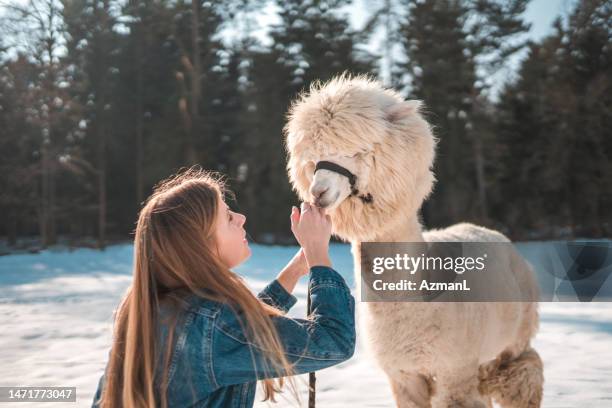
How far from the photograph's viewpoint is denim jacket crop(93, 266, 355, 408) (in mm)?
1231

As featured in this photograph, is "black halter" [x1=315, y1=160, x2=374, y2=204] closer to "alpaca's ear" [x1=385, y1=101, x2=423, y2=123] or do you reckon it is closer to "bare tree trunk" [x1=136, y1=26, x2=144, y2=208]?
"alpaca's ear" [x1=385, y1=101, x2=423, y2=123]

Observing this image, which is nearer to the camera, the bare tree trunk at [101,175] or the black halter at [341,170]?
the black halter at [341,170]

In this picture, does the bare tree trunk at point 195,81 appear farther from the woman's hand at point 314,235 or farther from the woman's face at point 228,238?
the woman's hand at point 314,235

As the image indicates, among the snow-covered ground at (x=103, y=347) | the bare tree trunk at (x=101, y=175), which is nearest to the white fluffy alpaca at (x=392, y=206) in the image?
the snow-covered ground at (x=103, y=347)

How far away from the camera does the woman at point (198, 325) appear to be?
1.23 metres

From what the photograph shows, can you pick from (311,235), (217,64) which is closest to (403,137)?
(311,235)

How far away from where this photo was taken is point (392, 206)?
2146 mm

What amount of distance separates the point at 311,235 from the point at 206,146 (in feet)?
57.7

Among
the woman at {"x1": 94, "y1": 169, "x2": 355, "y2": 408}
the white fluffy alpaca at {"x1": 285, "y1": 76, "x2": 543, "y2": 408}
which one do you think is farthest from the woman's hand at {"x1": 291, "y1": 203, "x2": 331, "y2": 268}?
the white fluffy alpaca at {"x1": 285, "y1": 76, "x2": 543, "y2": 408}

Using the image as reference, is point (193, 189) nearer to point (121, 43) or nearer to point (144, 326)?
point (144, 326)

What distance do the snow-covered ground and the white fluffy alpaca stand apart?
10.3 inches

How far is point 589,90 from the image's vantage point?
14.4 meters

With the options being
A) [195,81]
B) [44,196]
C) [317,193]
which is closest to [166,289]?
[317,193]

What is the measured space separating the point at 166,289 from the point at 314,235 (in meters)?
0.43
